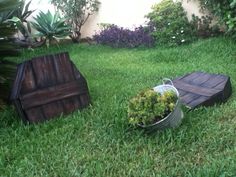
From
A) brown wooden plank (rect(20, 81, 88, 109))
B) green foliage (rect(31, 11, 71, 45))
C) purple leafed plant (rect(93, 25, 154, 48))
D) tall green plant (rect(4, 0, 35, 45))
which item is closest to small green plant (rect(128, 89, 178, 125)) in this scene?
brown wooden plank (rect(20, 81, 88, 109))

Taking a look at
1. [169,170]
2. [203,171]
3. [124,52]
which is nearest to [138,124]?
[169,170]

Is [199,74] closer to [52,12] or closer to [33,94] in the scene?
[33,94]

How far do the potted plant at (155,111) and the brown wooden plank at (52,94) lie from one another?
3.04 ft

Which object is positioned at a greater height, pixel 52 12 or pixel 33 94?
pixel 52 12

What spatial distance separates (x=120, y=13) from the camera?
30.6 ft

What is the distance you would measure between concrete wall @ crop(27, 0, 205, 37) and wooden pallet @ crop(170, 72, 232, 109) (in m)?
3.94

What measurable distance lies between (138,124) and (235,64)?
283cm

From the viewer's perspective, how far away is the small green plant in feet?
11.1

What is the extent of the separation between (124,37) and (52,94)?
15.8 feet

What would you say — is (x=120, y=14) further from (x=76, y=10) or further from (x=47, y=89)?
(x=47, y=89)

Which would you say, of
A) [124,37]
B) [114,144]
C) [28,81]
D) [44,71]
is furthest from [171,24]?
[114,144]

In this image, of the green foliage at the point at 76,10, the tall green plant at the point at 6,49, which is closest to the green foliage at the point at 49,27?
the green foliage at the point at 76,10

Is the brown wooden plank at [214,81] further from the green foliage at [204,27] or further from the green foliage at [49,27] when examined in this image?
the green foliage at [49,27]

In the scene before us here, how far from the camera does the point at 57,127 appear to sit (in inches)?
150
